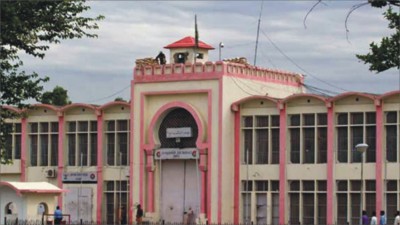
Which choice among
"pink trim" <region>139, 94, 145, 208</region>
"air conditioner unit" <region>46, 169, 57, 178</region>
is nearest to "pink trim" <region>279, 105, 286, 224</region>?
"pink trim" <region>139, 94, 145, 208</region>

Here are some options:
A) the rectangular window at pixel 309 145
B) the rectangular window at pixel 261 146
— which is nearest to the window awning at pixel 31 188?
the rectangular window at pixel 261 146

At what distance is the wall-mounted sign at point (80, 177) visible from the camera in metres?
67.4

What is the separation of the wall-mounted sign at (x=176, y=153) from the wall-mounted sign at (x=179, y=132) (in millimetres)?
768

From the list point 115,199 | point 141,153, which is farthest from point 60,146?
point 141,153

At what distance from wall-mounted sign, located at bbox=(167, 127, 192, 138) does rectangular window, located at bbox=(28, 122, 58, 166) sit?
7.80 m

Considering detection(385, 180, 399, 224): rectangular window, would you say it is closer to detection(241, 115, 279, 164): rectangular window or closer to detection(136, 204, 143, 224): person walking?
detection(241, 115, 279, 164): rectangular window

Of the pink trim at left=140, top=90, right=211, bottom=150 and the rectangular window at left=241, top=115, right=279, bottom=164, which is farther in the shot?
the pink trim at left=140, top=90, right=211, bottom=150

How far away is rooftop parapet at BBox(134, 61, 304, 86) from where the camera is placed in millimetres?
63375

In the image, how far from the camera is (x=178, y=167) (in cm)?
6494

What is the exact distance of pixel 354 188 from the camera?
195ft

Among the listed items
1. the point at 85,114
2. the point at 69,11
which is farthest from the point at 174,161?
the point at 69,11

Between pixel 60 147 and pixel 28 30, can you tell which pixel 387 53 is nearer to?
pixel 28 30

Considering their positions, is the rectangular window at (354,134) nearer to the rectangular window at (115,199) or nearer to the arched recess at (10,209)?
the rectangular window at (115,199)

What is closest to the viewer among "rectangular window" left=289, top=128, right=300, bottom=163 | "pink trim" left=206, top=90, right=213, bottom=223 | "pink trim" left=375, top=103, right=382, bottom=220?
"pink trim" left=375, top=103, right=382, bottom=220
